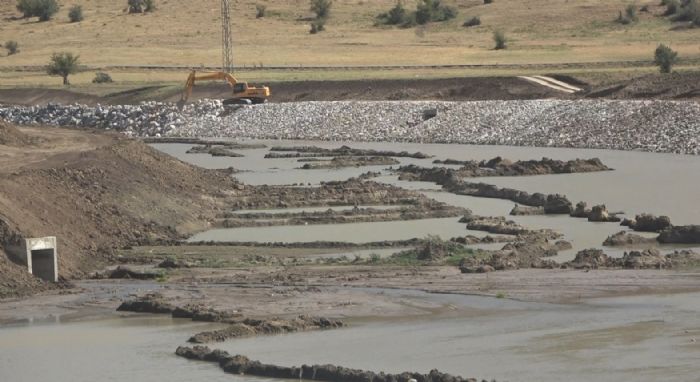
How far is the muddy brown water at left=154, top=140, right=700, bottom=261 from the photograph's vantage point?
33.1m

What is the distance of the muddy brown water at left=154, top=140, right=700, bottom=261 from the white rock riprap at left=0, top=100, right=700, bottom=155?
1375 mm

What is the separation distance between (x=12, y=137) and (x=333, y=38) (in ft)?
177

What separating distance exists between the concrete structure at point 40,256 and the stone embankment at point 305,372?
266 inches

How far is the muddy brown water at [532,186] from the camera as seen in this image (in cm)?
3306

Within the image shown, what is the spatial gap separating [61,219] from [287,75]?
5140 centimetres

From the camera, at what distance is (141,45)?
99.2 meters

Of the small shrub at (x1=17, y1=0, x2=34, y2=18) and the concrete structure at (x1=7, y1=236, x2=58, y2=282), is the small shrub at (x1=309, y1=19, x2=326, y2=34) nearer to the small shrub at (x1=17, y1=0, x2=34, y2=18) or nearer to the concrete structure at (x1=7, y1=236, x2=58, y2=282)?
the small shrub at (x1=17, y1=0, x2=34, y2=18)

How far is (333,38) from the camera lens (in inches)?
3917

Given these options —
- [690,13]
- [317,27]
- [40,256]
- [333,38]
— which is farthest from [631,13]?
[40,256]

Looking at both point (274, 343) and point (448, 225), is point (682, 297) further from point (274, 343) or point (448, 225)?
point (448, 225)

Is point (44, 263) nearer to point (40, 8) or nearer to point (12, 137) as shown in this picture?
point (12, 137)

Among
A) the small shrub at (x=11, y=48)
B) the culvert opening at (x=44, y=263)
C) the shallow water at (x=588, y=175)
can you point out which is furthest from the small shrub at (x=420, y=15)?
the culvert opening at (x=44, y=263)

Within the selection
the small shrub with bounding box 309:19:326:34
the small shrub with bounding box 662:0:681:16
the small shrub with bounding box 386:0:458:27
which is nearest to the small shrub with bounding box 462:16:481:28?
the small shrub with bounding box 386:0:458:27

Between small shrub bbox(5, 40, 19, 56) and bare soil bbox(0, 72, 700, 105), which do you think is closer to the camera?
bare soil bbox(0, 72, 700, 105)
